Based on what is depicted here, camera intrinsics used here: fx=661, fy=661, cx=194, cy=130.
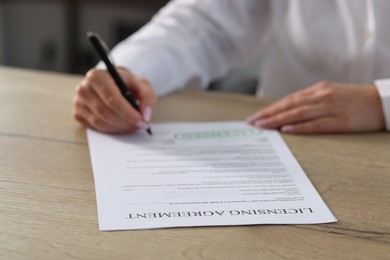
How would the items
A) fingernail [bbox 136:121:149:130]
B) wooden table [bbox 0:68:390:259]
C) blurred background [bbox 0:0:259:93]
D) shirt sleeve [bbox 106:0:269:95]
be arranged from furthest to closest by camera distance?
blurred background [bbox 0:0:259:93], shirt sleeve [bbox 106:0:269:95], fingernail [bbox 136:121:149:130], wooden table [bbox 0:68:390:259]

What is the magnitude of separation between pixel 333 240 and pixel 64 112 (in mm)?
516

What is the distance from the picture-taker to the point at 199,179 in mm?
803

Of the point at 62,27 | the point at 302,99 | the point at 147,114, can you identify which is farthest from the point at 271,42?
the point at 62,27

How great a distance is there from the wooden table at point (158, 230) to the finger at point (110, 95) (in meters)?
0.06

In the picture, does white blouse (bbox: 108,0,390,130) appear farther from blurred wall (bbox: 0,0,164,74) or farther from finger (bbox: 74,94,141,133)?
blurred wall (bbox: 0,0,164,74)

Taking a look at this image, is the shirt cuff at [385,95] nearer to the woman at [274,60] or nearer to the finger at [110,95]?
the woman at [274,60]

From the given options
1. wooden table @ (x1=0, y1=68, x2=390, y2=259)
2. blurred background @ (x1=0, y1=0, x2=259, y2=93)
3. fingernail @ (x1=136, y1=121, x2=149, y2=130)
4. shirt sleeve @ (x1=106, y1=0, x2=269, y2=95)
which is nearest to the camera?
A: wooden table @ (x1=0, y1=68, x2=390, y2=259)

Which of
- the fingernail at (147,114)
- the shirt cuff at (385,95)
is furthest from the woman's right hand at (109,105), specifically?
the shirt cuff at (385,95)

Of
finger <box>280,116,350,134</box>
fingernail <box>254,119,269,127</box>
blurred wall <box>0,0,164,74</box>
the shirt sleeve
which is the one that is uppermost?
finger <box>280,116,350,134</box>

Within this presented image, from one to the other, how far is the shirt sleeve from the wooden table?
0.13 meters

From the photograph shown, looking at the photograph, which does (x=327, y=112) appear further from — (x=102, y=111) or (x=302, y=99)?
(x=102, y=111)

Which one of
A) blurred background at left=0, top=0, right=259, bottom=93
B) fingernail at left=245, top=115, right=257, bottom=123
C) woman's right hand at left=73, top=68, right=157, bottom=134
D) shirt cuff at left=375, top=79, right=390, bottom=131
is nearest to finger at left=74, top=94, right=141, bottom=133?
woman's right hand at left=73, top=68, right=157, bottom=134

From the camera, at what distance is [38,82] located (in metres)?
1.17

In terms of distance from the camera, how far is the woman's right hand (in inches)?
37.7
